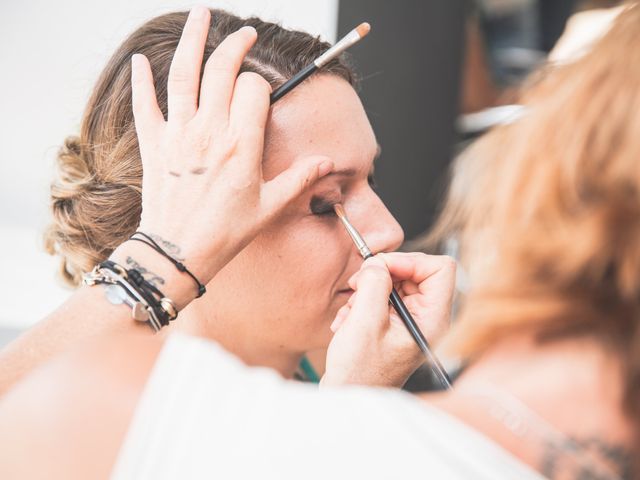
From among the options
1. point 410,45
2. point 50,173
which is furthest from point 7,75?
point 410,45

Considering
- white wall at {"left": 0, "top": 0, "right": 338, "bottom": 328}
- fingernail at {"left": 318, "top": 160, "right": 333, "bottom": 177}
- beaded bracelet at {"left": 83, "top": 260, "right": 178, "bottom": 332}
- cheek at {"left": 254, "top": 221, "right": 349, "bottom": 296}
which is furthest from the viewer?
white wall at {"left": 0, "top": 0, "right": 338, "bottom": 328}

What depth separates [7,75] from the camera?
1277 mm

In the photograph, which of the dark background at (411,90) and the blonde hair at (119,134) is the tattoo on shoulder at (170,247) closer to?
the blonde hair at (119,134)

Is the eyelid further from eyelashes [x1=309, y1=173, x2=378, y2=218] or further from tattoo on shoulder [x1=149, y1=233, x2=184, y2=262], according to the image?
tattoo on shoulder [x1=149, y1=233, x2=184, y2=262]

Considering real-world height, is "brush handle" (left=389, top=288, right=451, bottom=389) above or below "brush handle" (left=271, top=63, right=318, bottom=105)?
below

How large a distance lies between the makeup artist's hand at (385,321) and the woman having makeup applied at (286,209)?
1.0 inches

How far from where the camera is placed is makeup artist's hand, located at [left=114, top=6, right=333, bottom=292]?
75 cm

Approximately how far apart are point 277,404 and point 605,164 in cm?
25

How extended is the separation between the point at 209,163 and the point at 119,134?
0.81 feet

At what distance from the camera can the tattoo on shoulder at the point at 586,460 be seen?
1.37 ft

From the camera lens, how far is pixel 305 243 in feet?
3.11

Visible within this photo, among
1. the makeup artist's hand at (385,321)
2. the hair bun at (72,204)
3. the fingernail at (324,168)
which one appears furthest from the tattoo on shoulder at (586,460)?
the hair bun at (72,204)

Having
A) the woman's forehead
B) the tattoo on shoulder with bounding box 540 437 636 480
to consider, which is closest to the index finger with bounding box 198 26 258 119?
the woman's forehead

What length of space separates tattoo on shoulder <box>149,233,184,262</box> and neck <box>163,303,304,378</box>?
0.27 meters
